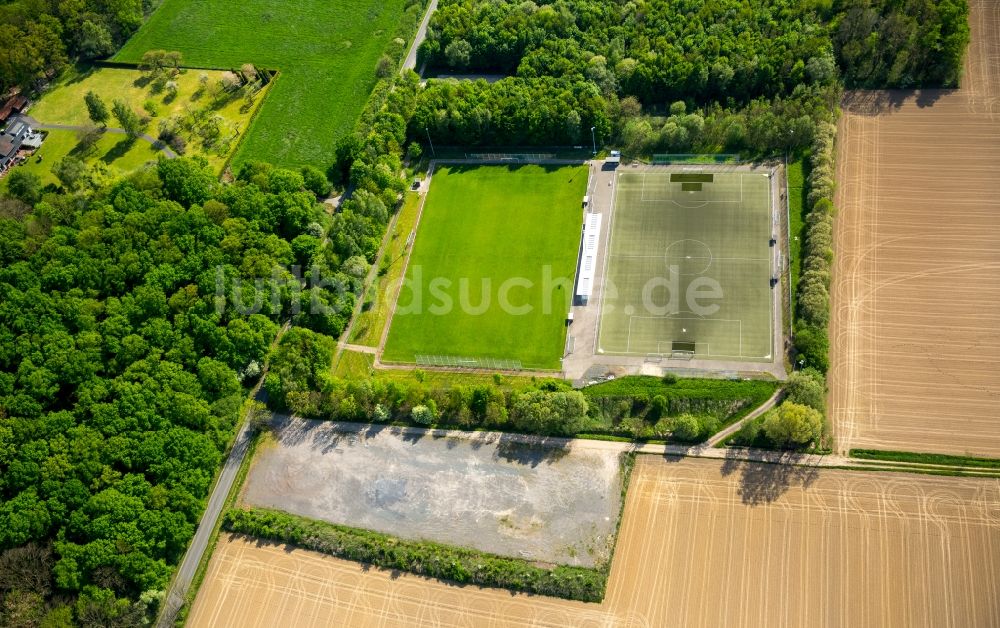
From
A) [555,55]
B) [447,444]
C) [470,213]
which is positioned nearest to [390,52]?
[555,55]

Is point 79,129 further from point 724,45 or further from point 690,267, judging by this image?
point 724,45

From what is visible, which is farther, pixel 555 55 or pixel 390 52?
pixel 390 52

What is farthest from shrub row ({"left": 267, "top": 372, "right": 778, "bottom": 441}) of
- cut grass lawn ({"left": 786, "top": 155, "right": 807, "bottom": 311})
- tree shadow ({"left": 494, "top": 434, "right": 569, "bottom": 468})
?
cut grass lawn ({"left": 786, "top": 155, "right": 807, "bottom": 311})

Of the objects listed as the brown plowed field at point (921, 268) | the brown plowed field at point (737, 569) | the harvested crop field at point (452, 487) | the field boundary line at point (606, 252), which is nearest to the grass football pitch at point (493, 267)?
the field boundary line at point (606, 252)

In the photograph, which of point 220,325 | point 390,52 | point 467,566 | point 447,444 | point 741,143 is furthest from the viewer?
point 390,52

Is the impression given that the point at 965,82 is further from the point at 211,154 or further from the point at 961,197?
the point at 211,154

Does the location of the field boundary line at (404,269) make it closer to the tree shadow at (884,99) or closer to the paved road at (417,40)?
the paved road at (417,40)
